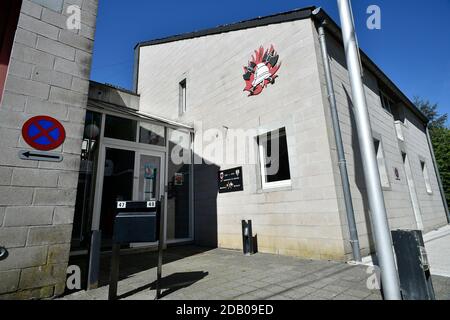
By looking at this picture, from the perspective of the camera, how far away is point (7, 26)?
134 inches

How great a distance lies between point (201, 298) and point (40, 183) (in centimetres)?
238

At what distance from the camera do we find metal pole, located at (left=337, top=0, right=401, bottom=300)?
7.66ft

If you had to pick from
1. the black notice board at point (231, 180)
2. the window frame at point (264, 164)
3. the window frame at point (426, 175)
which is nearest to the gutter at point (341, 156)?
the window frame at point (264, 164)

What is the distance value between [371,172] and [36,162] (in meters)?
3.93

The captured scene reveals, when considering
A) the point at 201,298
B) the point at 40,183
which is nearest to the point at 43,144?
the point at 40,183

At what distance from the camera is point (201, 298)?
2.73m

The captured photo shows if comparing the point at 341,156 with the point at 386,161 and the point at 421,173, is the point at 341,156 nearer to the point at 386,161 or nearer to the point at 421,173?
the point at 386,161

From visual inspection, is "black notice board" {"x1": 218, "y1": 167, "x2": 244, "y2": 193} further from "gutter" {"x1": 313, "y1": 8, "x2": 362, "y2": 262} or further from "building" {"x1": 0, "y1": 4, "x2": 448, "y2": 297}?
"gutter" {"x1": 313, "y1": 8, "x2": 362, "y2": 262}

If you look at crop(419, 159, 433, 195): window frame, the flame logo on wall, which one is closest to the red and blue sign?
the flame logo on wall

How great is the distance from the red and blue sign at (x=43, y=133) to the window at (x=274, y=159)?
420 centimetres

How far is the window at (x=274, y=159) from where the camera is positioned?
5.57 m

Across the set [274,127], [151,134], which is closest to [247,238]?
[274,127]

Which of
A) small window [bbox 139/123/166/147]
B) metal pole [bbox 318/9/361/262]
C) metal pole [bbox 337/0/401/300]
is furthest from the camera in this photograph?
small window [bbox 139/123/166/147]

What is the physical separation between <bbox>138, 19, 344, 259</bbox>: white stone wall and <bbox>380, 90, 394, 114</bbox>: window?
207 inches
